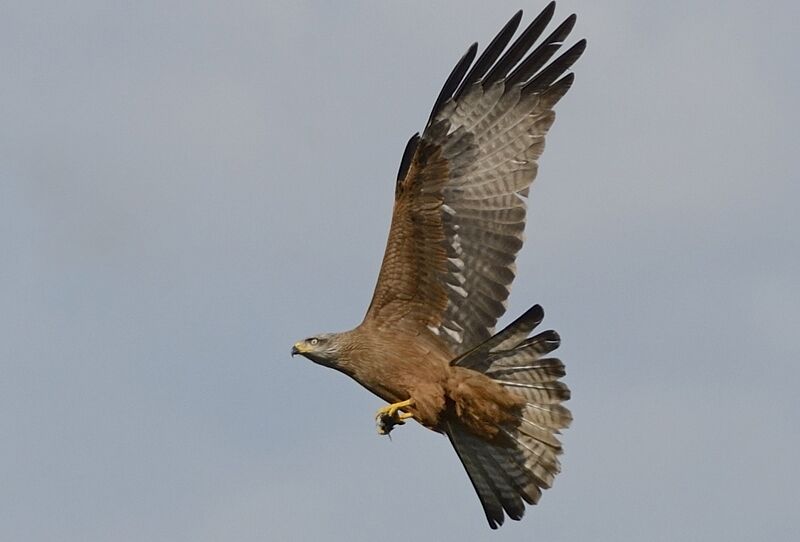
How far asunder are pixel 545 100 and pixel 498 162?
0.69 m

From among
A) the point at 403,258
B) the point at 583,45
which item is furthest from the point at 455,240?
the point at 583,45

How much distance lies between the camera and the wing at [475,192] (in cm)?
1032

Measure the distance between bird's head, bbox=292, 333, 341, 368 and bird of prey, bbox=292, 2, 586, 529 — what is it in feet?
0.04

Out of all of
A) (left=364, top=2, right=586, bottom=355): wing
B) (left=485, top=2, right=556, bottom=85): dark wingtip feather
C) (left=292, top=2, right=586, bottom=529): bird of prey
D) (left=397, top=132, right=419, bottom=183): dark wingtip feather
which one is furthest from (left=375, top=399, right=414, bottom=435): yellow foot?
(left=485, top=2, right=556, bottom=85): dark wingtip feather

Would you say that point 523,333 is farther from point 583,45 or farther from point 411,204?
point 583,45

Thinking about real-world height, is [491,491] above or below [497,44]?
below

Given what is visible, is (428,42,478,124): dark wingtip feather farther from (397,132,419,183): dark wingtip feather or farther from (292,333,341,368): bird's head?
(292,333,341,368): bird's head

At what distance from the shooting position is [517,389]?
9969 mm

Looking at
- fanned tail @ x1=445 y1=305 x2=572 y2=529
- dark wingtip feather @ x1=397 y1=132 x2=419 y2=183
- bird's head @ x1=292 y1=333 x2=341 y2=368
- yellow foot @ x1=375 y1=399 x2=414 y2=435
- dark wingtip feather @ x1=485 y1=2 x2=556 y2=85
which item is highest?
dark wingtip feather @ x1=485 y1=2 x2=556 y2=85

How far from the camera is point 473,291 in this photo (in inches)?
415

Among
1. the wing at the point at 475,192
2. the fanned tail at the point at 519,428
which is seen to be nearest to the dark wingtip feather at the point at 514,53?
the wing at the point at 475,192

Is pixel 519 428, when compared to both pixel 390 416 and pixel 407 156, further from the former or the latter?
pixel 407 156

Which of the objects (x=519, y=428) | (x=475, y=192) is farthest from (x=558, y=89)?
(x=519, y=428)

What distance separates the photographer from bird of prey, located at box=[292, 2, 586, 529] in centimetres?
995
